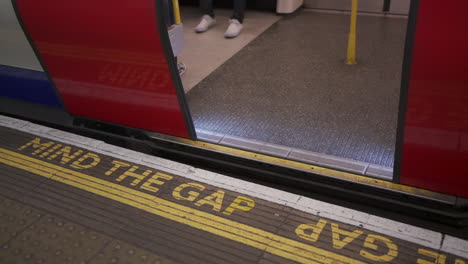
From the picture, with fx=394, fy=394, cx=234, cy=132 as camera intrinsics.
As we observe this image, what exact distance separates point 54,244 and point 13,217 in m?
0.41

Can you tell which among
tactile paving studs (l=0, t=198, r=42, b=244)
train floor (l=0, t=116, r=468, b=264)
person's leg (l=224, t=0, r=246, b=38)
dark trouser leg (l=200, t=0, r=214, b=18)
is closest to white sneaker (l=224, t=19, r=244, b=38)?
person's leg (l=224, t=0, r=246, b=38)

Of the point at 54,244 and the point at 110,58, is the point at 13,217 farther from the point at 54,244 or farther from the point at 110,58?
the point at 110,58

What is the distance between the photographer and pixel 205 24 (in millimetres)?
5395

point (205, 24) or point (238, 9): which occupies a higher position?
point (238, 9)

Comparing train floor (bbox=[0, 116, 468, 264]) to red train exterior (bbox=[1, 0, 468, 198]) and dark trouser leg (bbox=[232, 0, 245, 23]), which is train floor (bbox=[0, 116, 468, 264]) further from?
dark trouser leg (bbox=[232, 0, 245, 23])

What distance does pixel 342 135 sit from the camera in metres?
2.83

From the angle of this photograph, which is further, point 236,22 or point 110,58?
point 236,22

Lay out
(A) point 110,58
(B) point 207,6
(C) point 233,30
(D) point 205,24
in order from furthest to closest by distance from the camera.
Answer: (B) point 207,6, (D) point 205,24, (C) point 233,30, (A) point 110,58

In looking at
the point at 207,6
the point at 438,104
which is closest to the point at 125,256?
the point at 438,104

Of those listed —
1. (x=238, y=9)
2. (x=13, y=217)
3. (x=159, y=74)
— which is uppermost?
(x=159, y=74)

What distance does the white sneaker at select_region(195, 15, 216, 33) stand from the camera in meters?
5.32

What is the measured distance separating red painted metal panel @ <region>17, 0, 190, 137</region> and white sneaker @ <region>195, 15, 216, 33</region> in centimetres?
271

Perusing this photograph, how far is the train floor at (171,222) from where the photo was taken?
6.51ft

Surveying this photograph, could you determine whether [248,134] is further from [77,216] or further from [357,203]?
[77,216]
